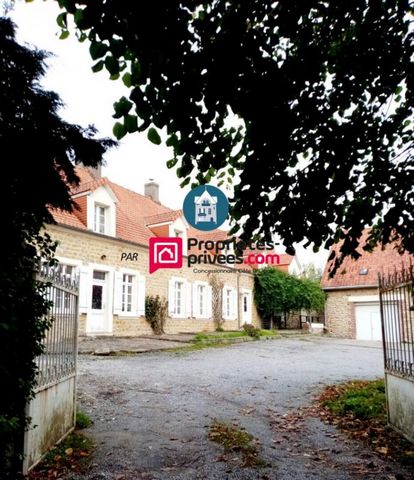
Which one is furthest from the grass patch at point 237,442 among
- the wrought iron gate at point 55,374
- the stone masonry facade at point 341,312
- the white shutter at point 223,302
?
the stone masonry facade at point 341,312

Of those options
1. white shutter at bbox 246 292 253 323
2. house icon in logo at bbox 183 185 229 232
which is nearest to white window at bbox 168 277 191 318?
house icon in logo at bbox 183 185 229 232

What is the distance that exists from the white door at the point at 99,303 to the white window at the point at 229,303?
324 inches

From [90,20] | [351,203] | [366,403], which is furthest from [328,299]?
[90,20]

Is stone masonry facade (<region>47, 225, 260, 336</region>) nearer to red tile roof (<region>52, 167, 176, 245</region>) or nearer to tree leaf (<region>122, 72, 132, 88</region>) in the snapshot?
red tile roof (<region>52, 167, 176, 245</region>)

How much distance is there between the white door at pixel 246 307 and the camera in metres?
24.8

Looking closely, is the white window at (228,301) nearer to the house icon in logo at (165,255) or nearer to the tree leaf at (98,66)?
the house icon in logo at (165,255)

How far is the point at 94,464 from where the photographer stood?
3918 mm

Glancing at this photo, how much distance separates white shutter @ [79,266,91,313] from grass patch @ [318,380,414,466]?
9330mm

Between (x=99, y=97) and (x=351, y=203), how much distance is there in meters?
2.24

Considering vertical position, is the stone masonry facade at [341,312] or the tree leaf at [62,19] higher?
the tree leaf at [62,19]

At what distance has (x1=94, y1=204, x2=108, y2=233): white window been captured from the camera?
1633 cm

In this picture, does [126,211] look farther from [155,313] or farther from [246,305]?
[246,305]

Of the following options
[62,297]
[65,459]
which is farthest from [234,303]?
[65,459]

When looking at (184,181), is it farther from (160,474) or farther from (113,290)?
(113,290)
